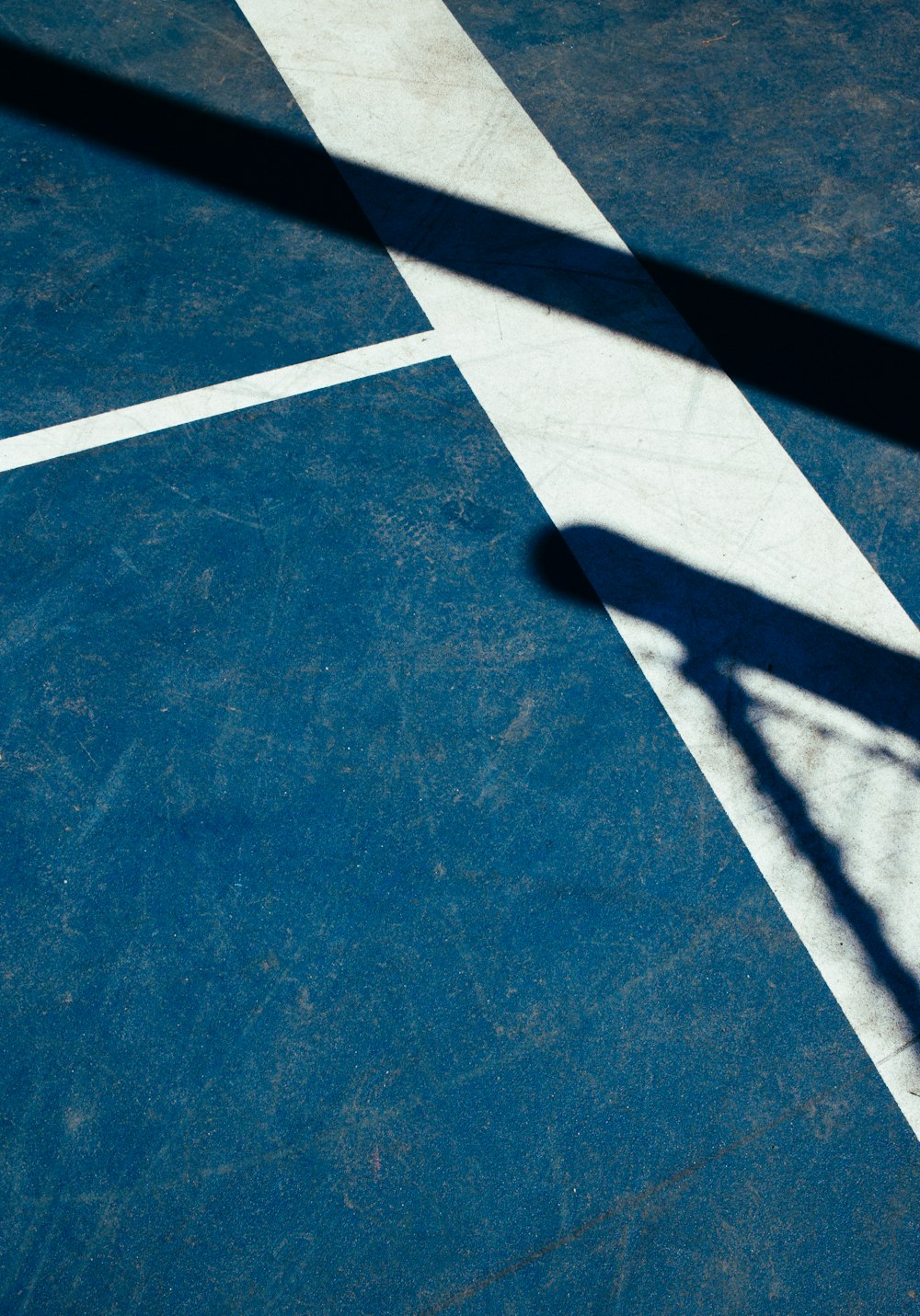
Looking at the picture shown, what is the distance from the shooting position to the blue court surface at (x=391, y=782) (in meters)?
3.27

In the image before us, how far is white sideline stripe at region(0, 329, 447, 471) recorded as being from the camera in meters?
4.71

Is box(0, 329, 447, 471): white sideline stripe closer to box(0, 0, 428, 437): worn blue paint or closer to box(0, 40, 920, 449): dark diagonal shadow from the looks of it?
box(0, 0, 428, 437): worn blue paint

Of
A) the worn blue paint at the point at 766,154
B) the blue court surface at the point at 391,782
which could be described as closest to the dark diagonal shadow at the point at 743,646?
the blue court surface at the point at 391,782

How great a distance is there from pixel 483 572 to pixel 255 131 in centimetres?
321

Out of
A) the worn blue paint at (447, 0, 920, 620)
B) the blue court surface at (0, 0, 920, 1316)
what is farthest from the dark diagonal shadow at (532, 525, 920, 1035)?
the worn blue paint at (447, 0, 920, 620)

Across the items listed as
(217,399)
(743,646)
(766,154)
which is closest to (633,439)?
(743,646)

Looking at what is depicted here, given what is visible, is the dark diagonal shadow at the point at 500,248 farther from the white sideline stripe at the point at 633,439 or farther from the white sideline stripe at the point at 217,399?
the white sideline stripe at the point at 217,399

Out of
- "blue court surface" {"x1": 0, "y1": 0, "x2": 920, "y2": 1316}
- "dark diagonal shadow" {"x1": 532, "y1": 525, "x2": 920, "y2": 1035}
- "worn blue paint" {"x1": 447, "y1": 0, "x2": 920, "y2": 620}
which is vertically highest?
"worn blue paint" {"x1": 447, "y1": 0, "x2": 920, "y2": 620}

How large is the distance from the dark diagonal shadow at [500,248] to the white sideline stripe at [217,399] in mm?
690

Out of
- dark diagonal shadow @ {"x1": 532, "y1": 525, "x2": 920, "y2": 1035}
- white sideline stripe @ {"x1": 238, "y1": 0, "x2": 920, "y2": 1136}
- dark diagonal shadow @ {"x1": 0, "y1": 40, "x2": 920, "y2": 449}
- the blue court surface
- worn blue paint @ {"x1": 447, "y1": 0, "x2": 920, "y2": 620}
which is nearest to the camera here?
the blue court surface

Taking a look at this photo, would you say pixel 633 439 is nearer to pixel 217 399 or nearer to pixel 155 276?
pixel 217 399

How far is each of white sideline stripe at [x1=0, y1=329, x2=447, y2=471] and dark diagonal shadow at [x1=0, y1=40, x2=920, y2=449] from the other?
69 centimetres

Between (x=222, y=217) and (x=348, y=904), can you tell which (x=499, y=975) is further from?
(x=222, y=217)

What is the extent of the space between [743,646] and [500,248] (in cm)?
260
